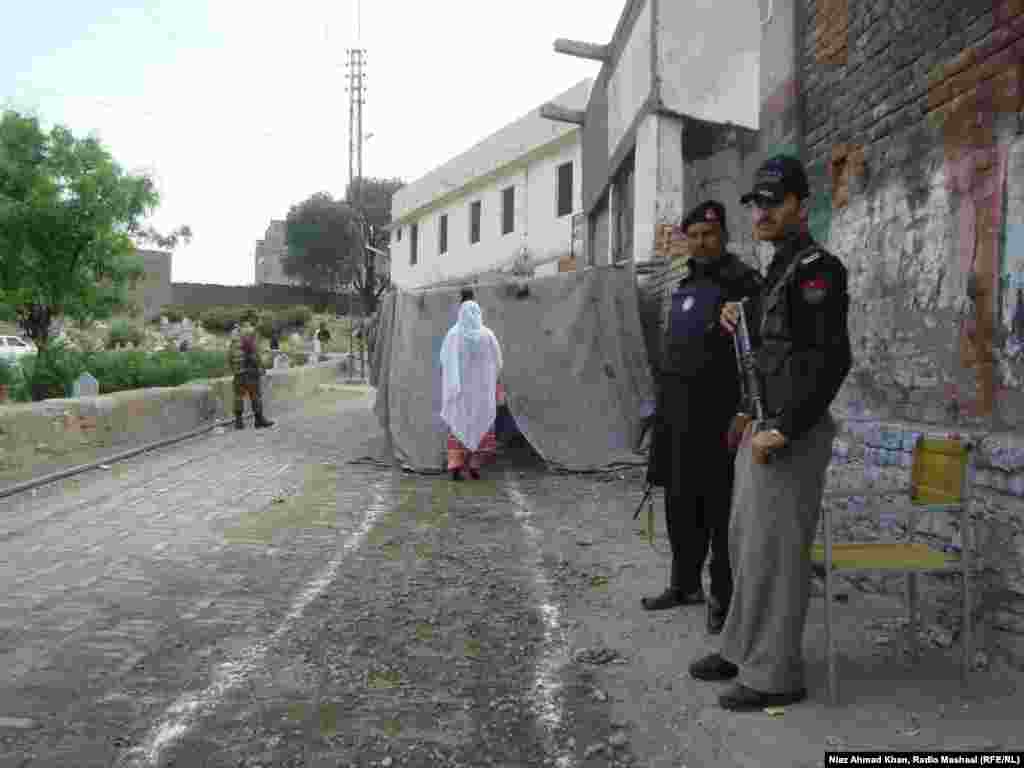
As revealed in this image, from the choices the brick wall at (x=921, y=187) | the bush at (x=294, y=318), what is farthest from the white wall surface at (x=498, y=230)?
the brick wall at (x=921, y=187)

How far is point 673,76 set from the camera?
962 centimetres

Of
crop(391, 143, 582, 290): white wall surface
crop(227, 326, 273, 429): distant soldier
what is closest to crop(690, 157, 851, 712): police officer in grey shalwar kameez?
crop(227, 326, 273, 429): distant soldier

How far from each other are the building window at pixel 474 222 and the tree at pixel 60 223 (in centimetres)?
1187

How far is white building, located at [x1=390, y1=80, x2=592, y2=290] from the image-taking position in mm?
22328

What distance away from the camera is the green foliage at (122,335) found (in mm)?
30750

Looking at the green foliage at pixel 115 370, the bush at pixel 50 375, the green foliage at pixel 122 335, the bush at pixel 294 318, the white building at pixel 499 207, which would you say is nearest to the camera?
the bush at pixel 50 375

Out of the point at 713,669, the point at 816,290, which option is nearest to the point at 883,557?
the point at 713,669

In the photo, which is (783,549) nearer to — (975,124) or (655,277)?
(975,124)

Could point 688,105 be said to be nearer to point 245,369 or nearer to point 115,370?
point 245,369

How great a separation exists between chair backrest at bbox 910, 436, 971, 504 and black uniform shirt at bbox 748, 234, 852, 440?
746 millimetres

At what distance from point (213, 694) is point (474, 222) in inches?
1023

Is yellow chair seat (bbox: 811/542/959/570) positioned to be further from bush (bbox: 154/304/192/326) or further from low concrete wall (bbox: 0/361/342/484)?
bush (bbox: 154/304/192/326)

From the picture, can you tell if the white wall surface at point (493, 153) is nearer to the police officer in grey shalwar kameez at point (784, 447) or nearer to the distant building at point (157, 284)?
the police officer in grey shalwar kameez at point (784, 447)

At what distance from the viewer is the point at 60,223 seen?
17.0 m
